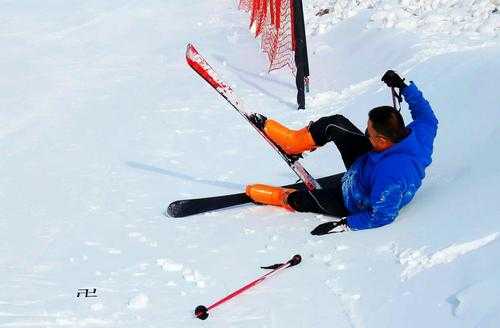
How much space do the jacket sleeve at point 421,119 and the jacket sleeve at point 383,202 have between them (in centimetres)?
37

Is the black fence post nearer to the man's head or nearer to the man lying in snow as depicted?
the man lying in snow

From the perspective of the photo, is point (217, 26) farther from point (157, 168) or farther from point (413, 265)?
point (413, 265)

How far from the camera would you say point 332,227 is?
4.70 metres

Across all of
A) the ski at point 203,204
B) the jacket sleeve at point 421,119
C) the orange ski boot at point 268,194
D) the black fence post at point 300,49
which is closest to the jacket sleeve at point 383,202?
the jacket sleeve at point 421,119

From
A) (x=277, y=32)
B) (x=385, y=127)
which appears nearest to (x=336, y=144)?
(x=385, y=127)

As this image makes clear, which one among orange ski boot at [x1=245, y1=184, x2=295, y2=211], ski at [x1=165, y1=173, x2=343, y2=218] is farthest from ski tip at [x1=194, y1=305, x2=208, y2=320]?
ski at [x1=165, y1=173, x2=343, y2=218]

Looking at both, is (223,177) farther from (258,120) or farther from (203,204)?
(258,120)

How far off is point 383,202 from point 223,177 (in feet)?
7.92

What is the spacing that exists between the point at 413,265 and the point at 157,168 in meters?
3.57

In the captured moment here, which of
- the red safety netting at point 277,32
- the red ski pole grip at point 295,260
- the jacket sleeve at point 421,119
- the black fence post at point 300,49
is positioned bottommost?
the red ski pole grip at point 295,260

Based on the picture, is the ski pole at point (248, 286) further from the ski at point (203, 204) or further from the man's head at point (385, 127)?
the ski at point (203, 204)

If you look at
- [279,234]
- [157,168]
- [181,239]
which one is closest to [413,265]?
[279,234]

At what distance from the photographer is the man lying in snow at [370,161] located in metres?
4.42

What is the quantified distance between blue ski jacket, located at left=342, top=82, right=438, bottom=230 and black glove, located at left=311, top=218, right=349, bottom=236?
42mm
